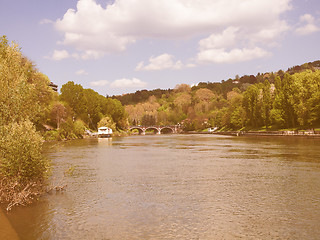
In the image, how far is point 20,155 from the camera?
64.3 ft

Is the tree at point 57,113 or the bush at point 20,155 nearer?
the bush at point 20,155

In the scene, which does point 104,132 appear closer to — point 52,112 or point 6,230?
point 52,112

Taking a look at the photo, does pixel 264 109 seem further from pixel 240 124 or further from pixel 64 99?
pixel 64 99

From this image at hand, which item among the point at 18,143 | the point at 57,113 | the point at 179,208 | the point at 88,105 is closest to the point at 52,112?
the point at 57,113

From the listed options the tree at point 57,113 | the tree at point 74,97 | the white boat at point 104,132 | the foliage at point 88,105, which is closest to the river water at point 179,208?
the tree at point 57,113

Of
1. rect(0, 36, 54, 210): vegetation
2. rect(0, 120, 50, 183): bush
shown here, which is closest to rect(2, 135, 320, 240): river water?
rect(0, 36, 54, 210): vegetation

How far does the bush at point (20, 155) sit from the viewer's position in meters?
19.5

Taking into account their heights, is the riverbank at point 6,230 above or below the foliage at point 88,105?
below

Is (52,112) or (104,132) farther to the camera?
(104,132)

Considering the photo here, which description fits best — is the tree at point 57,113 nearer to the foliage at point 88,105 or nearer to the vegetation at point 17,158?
the foliage at point 88,105

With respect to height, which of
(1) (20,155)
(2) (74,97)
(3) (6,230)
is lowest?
(3) (6,230)

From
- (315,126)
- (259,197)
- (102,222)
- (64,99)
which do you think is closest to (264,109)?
(315,126)

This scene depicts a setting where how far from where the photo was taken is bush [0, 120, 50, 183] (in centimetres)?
1950

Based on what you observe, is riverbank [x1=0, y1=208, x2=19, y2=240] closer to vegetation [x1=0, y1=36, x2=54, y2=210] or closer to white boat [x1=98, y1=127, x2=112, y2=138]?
vegetation [x1=0, y1=36, x2=54, y2=210]
